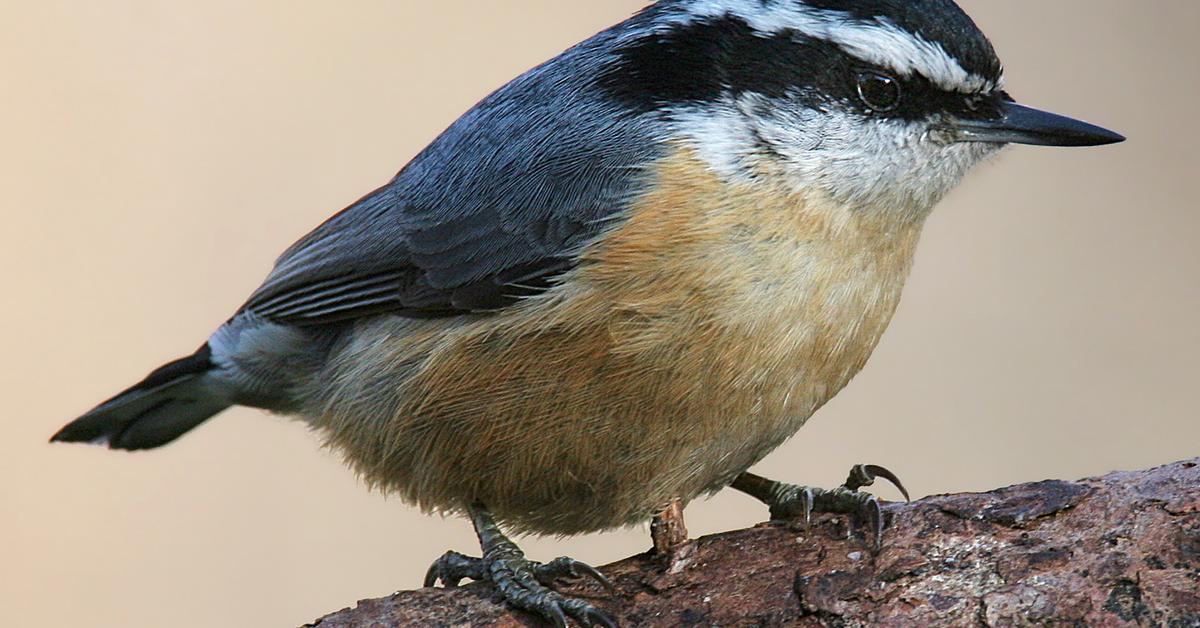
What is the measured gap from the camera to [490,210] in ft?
11.1

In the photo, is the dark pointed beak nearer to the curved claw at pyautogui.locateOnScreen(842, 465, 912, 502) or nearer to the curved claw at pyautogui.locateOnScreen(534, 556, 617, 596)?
the curved claw at pyautogui.locateOnScreen(842, 465, 912, 502)

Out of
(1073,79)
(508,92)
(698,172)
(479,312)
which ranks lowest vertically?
(479,312)

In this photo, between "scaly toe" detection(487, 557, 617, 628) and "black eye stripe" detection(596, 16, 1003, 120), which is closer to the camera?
"scaly toe" detection(487, 557, 617, 628)

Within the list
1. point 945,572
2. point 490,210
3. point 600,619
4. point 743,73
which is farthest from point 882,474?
point 490,210

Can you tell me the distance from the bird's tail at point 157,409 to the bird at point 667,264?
2.69 ft

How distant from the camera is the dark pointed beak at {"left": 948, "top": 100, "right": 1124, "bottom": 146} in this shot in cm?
304

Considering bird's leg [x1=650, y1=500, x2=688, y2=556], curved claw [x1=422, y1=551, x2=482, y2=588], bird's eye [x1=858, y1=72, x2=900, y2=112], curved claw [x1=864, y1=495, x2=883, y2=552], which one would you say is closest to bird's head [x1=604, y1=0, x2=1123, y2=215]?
bird's eye [x1=858, y1=72, x2=900, y2=112]

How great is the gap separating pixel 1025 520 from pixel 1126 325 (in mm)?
2858

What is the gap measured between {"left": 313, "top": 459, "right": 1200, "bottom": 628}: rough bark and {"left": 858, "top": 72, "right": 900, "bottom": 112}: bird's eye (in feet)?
2.74

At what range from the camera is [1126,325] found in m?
5.38

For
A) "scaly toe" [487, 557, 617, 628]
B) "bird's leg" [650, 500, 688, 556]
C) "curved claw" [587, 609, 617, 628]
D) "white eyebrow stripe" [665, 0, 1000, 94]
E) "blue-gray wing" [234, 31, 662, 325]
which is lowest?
"curved claw" [587, 609, 617, 628]

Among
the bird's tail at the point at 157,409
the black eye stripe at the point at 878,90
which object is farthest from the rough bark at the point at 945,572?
the bird's tail at the point at 157,409

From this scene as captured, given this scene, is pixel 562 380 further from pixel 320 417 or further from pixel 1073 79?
pixel 1073 79

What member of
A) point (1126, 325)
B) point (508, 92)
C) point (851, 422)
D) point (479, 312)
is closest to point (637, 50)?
point (508, 92)
